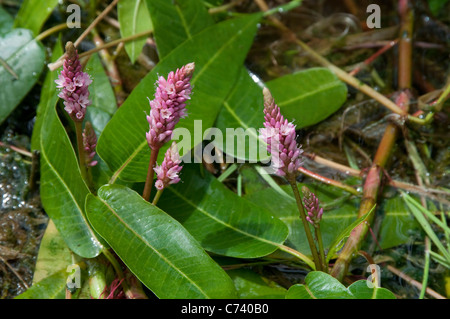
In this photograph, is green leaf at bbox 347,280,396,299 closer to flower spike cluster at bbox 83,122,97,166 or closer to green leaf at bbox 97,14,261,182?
green leaf at bbox 97,14,261,182

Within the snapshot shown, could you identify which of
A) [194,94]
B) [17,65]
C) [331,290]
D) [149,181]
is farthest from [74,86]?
[331,290]

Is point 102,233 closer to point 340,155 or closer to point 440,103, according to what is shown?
point 340,155

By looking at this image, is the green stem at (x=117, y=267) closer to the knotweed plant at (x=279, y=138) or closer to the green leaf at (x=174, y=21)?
the knotweed plant at (x=279, y=138)

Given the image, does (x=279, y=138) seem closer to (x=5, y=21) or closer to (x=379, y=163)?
(x=379, y=163)

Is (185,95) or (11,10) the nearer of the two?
(185,95)
